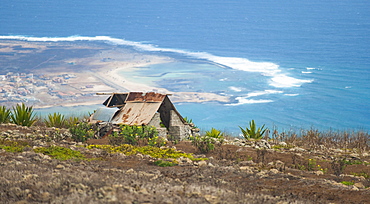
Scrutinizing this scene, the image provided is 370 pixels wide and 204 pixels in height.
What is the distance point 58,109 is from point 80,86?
8.20 metres

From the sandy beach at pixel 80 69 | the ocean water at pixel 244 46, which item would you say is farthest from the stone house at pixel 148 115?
the sandy beach at pixel 80 69

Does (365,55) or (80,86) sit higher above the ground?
(365,55)

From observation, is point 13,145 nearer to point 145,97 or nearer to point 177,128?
point 145,97

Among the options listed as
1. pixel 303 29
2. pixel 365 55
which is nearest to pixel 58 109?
pixel 365 55

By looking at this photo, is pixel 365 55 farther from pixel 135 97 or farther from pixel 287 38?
pixel 135 97

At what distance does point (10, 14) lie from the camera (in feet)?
339

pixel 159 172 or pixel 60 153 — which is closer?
pixel 159 172

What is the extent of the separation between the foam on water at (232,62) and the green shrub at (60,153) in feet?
122

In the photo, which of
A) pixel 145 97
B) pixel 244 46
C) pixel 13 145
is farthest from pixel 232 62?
pixel 13 145

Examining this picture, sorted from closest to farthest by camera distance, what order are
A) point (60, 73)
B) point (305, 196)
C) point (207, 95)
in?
point (305, 196) < point (207, 95) < point (60, 73)

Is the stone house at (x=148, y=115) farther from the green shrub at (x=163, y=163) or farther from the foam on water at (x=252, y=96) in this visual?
the foam on water at (x=252, y=96)

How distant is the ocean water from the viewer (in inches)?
1601

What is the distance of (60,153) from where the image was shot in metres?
11.1

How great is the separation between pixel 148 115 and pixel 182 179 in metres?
8.05
